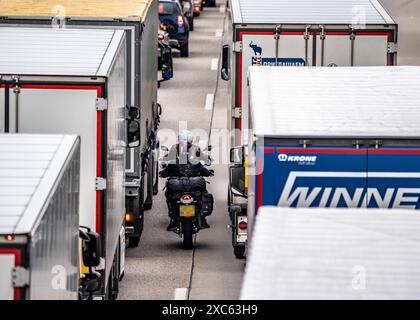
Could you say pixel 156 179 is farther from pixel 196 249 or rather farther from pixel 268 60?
pixel 268 60

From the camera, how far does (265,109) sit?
1520 cm

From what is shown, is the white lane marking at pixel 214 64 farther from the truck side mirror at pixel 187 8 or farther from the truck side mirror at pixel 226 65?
the truck side mirror at pixel 226 65

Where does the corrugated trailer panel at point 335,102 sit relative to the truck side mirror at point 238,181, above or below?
above

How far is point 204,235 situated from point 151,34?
318 cm

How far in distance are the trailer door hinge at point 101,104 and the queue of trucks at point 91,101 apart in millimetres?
11

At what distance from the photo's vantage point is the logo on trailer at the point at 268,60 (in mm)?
20547

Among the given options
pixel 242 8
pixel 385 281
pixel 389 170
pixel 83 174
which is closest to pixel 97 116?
pixel 83 174

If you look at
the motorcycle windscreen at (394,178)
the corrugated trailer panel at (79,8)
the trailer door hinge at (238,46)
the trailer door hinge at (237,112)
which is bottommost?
the trailer door hinge at (237,112)

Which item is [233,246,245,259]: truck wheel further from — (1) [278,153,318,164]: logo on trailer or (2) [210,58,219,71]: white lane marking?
(2) [210,58,219,71]: white lane marking

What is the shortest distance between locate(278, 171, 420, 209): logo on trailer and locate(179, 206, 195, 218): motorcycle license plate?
693 centimetres

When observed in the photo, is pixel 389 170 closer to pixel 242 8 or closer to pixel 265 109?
pixel 265 109

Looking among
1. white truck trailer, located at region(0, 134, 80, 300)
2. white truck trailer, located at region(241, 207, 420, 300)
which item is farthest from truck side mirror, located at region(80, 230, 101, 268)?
white truck trailer, located at region(241, 207, 420, 300)

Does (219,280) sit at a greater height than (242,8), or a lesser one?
lesser

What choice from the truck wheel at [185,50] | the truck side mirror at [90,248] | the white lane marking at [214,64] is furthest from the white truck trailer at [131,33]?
the truck wheel at [185,50]
